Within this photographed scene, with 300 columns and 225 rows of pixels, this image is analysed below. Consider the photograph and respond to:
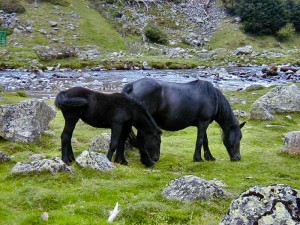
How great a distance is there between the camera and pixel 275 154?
55.2 ft

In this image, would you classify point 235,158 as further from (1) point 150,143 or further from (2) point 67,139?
(2) point 67,139

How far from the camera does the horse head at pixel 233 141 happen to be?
1578 centimetres

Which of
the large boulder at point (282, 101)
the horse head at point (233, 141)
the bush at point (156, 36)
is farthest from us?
the bush at point (156, 36)

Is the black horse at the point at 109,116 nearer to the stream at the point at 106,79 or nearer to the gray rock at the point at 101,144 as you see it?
the gray rock at the point at 101,144

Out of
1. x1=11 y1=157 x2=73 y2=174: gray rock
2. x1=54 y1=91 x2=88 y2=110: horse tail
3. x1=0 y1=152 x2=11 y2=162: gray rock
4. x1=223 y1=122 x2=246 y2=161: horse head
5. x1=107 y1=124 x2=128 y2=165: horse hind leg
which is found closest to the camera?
x1=11 y1=157 x2=73 y2=174: gray rock

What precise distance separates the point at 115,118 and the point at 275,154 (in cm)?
690

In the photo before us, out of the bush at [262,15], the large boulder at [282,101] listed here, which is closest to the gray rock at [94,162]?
the large boulder at [282,101]

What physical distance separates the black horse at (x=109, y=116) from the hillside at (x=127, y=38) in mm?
42267

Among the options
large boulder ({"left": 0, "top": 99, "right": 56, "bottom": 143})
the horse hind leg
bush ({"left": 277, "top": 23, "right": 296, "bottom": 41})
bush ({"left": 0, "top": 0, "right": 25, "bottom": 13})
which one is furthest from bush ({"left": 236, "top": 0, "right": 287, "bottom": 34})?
the horse hind leg

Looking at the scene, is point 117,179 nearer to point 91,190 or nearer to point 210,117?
point 91,190

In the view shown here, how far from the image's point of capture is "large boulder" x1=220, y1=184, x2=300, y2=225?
626 cm

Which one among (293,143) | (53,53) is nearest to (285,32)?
(53,53)

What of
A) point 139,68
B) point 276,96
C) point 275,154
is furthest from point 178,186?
point 139,68

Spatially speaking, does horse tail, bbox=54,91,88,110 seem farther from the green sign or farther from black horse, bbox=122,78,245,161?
the green sign
